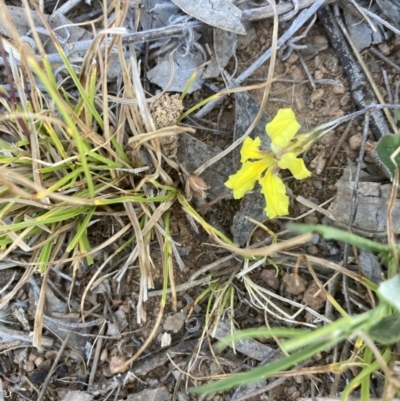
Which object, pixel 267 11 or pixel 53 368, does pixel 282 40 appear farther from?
pixel 53 368

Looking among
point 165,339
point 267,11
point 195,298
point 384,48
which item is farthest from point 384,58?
point 165,339

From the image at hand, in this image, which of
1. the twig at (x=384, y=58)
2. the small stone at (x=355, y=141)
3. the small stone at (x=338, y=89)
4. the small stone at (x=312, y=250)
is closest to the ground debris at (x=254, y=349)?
the small stone at (x=312, y=250)

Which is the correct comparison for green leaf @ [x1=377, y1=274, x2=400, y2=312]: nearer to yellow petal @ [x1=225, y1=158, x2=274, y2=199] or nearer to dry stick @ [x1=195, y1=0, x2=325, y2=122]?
yellow petal @ [x1=225, y1=158, x2=274, y2=199]

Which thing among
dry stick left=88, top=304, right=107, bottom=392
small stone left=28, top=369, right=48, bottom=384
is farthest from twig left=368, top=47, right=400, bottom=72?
small stone left=28, top=369, right=48, bottom=384

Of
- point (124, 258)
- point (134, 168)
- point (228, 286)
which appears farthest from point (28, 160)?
point (228, 286)

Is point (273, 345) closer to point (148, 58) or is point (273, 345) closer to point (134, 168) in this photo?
point (134, 168)

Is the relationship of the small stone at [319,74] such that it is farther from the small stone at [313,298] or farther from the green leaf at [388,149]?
the small stone at [313,298]

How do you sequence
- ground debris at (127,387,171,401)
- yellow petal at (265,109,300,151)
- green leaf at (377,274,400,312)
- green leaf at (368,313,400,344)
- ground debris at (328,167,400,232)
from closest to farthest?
green leaf at (377,274,400,312), green leaf at (368,313,400,344), yellow petal at (265,109,300,151), ground debris at (328,167,400,232), ground debris at (127,387,171,401)
